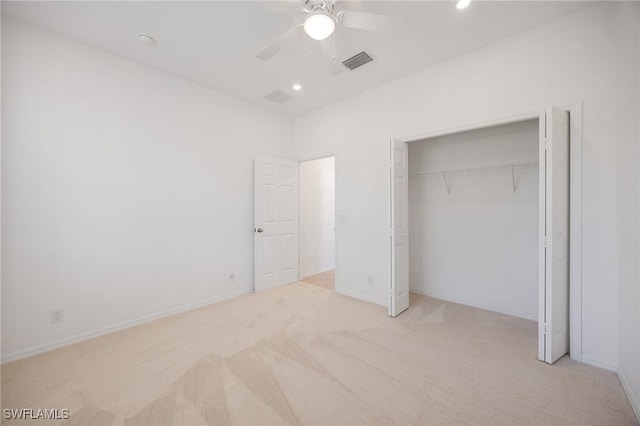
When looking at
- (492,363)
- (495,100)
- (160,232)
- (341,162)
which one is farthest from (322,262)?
(495,100)

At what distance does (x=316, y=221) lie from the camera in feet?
18.3

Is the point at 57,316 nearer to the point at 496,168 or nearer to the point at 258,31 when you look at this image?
the point at 258,31

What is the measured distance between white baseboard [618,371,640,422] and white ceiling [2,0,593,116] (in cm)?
298

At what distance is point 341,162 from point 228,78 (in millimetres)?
1903

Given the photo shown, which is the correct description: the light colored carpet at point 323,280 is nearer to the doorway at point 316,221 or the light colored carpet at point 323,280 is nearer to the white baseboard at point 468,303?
the doorway at point 316,221

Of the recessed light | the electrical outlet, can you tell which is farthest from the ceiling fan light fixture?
the electrical outlet

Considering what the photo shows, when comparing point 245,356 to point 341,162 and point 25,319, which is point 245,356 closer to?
point 25,319

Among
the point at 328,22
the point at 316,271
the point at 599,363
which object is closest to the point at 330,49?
the point at 328,22

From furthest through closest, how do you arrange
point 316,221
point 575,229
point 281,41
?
point 316,221 < point 575,229 < point 281,41

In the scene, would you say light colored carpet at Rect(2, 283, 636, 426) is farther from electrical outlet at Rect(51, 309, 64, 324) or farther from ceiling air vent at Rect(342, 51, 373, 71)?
ceiling air vent at Rect(342, 51, 373, 71)

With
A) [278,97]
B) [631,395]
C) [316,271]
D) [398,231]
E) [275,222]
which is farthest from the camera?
[316,271]

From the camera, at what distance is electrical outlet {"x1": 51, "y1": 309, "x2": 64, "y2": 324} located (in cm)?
254

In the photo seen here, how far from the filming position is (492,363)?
224 cm

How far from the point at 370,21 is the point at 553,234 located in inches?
86.0
